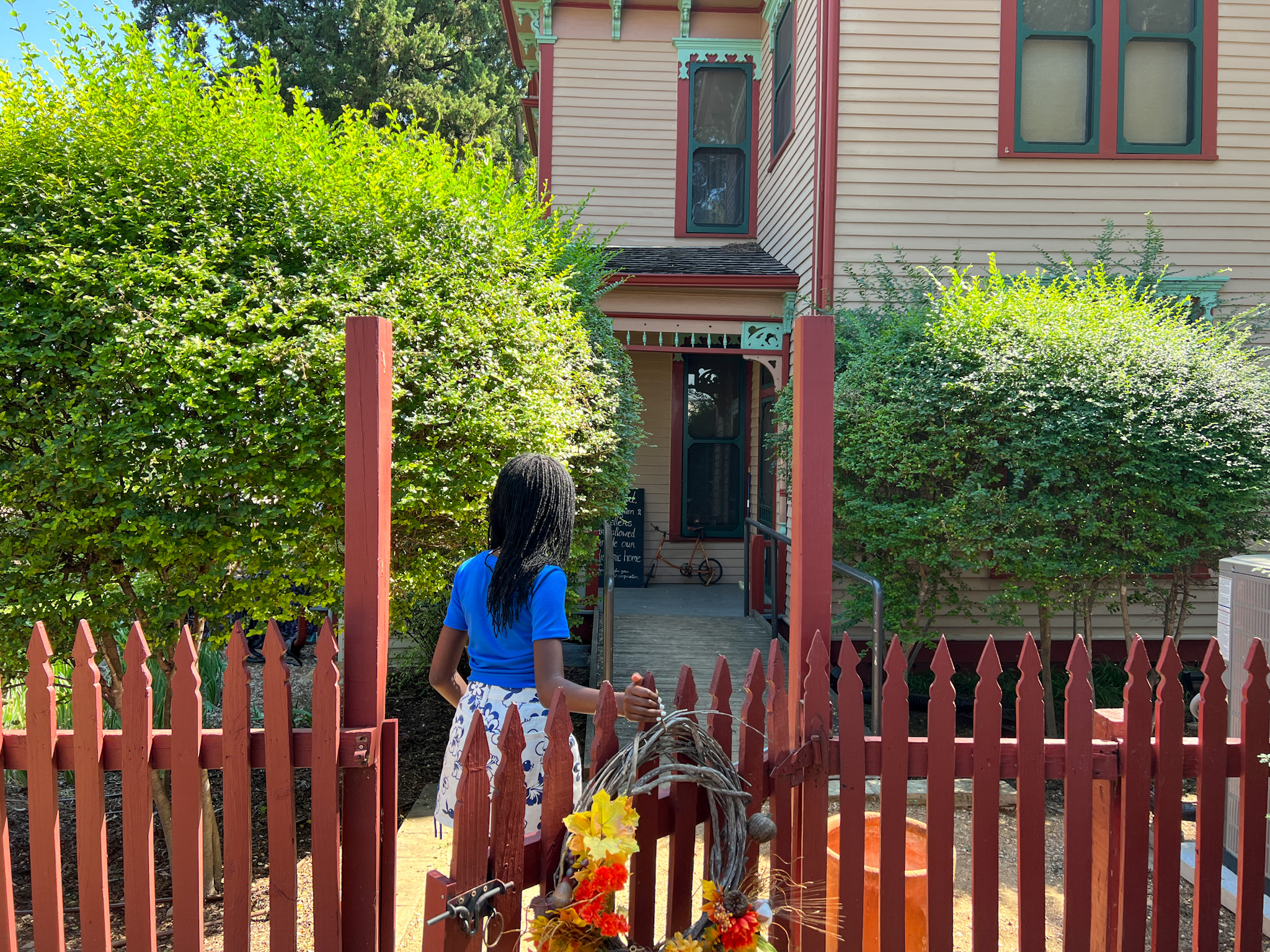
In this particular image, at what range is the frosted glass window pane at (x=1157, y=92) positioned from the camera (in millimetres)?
8141

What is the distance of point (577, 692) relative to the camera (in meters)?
2.59

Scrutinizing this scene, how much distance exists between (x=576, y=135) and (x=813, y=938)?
31.5 feet

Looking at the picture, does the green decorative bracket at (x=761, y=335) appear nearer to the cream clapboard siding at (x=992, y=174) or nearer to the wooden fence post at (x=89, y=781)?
the cream clapboard siding at (x=992, y=174)

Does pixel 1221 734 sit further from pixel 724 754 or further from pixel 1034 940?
pixel 724 754

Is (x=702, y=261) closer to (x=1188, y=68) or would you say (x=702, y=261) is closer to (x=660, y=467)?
(x=660, y=467)

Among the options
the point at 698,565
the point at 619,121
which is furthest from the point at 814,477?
the point at 619,121

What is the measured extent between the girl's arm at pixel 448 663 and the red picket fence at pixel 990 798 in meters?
0.96

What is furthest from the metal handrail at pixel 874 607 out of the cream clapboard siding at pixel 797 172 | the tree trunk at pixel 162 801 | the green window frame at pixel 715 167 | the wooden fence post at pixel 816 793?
the green window frame at pixel 715 167

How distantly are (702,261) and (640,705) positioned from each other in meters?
7.81

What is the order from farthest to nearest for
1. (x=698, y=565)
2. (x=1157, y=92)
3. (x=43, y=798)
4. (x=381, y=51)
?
(x=381, y=51), (x=698, y=565), (x=1157, y=92), (x=43, y=798)

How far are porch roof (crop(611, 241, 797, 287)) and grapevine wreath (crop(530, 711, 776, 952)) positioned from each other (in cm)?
705

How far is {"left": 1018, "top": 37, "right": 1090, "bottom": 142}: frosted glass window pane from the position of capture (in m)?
8.09

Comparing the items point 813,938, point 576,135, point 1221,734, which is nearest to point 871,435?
point 1221,734

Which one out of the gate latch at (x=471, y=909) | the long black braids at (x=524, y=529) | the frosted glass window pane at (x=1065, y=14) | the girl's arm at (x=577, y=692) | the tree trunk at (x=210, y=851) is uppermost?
the frosted glass window pane at (x=1065, y=14)
